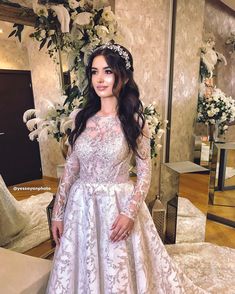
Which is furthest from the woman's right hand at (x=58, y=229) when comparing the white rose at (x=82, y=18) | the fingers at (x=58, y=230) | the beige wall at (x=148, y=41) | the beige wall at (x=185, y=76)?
the beige wall at (x=185, y=76)

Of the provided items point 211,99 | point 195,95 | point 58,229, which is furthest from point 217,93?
point 58,229

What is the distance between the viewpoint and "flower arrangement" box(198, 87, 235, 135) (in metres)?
2.42

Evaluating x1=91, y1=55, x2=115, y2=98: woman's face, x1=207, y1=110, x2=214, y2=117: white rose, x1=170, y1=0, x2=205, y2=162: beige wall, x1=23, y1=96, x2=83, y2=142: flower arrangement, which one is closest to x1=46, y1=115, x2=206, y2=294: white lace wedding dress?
x1=91, y1=55, x2=115, y2=98: woman's face

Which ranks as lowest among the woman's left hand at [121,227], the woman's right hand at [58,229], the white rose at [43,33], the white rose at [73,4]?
the woman's right hand at [58,229]

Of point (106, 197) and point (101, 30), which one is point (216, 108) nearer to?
point (101, 30)

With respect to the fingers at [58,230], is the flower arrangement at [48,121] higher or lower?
higher

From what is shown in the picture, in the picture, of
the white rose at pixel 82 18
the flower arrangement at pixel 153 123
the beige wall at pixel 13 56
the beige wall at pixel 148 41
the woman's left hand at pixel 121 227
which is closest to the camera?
the woman's left hand at pixel 121 227

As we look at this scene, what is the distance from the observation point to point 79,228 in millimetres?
1217

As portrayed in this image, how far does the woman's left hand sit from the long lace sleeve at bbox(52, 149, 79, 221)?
11.1 inches

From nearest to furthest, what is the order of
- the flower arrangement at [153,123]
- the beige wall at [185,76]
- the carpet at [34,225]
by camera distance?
the carpet at [34,225] → the flower arrangement at [153,123] → the beige wall at [185,76]

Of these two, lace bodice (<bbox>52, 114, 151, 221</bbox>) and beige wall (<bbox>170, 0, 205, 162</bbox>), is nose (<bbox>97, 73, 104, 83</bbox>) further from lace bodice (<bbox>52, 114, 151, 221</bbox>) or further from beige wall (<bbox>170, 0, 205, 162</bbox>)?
beige wall (<bbox>170, 0, 205, 162</bbox>)

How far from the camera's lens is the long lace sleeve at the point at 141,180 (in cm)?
117

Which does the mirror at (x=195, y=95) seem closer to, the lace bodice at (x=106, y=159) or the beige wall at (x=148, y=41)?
the beige wall at (x=148, y=41)

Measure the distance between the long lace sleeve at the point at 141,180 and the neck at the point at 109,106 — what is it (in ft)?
0.59
